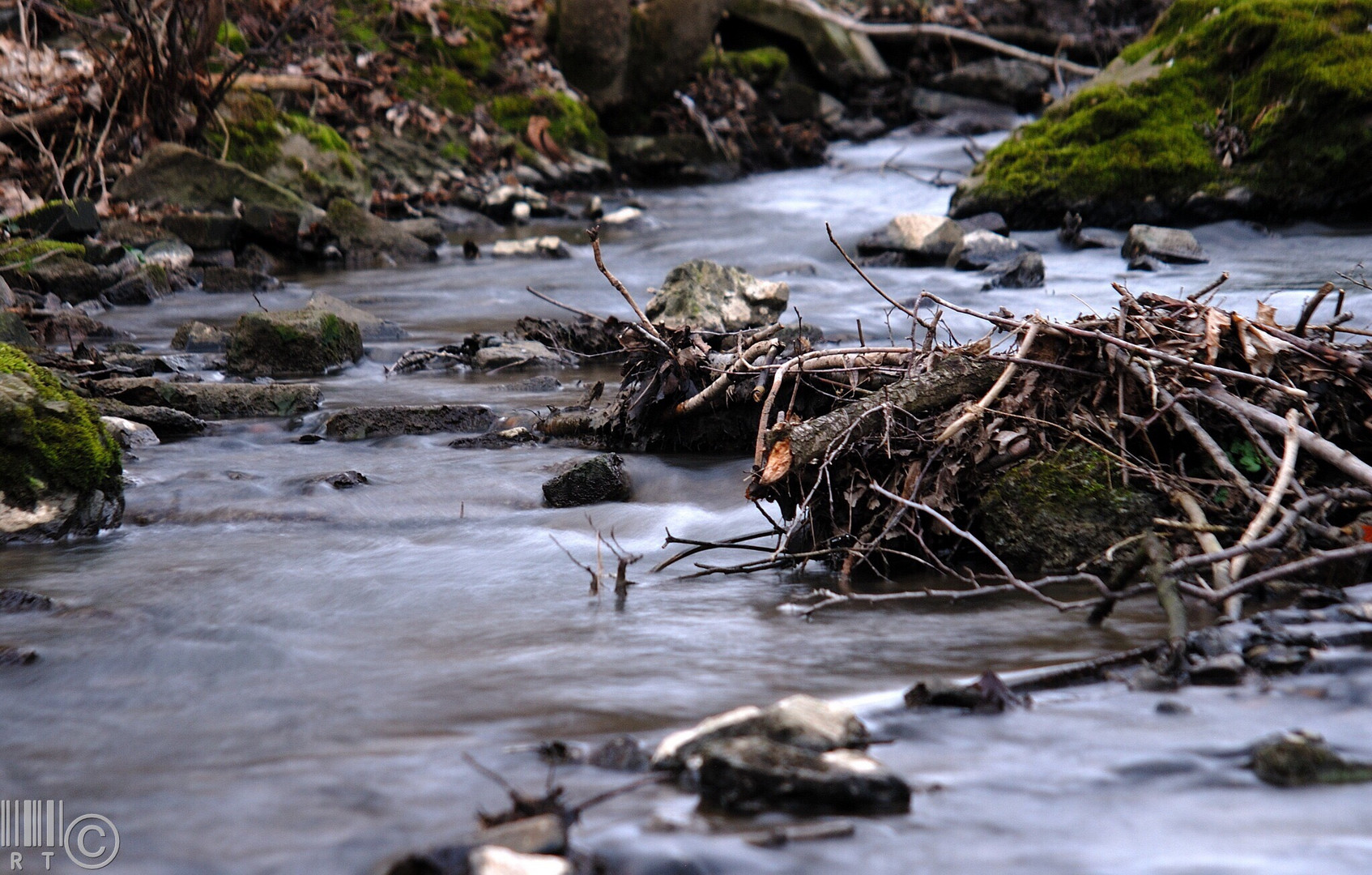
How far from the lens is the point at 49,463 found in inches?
141

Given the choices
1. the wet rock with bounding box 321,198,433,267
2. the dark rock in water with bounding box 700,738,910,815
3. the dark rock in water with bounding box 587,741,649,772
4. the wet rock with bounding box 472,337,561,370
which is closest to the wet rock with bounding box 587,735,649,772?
the dark rock in water with bounding box 587,741,649,772

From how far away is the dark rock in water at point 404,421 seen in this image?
503cm

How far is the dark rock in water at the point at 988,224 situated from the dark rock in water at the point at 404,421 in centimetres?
600

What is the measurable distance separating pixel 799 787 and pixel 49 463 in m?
2.91

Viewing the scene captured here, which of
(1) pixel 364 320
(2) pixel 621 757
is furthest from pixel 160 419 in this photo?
(2) pixel 621 757

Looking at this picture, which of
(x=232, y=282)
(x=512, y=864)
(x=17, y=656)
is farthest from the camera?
(x=232, y=282)

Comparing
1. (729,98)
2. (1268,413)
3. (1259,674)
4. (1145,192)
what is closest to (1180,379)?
(1268,413)

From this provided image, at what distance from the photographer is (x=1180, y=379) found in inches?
119

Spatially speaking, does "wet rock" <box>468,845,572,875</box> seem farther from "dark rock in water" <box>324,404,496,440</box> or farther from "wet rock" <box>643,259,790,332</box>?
"wet rock" <box>643,259,790,332</box>

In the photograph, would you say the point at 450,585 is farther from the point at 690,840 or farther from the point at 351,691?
the point at 690,840

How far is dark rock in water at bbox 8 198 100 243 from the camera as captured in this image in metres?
8.79
